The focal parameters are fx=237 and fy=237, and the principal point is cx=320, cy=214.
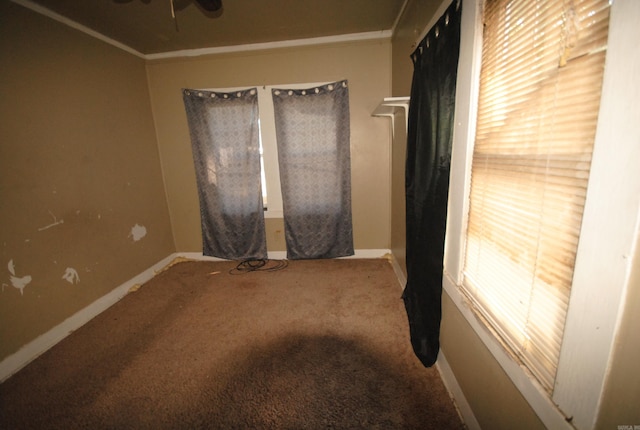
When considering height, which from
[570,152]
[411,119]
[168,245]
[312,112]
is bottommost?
[168,245]

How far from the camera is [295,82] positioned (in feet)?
9.00

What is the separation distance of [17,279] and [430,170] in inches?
111

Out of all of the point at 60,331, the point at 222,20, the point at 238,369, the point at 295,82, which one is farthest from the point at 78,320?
the point at 295,82

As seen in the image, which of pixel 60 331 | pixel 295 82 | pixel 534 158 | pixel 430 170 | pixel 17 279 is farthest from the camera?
pixel 295 82

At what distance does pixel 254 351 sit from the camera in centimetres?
165

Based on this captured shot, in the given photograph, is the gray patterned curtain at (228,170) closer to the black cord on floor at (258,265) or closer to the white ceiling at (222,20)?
the black cord on floor at (258,265)

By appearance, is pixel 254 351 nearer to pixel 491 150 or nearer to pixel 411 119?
pixel 491 150

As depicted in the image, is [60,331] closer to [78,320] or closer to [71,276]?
[78,320]

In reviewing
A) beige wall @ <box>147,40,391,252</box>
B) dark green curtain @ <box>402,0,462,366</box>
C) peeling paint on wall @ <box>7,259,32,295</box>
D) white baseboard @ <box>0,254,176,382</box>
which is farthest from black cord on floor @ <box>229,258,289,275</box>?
dark green curtain @ <box>402,0,462,366</box>

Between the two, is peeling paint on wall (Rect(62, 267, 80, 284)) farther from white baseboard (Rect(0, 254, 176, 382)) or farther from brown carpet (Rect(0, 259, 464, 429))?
brown carpet (Rect(0, 259, 464, 429))

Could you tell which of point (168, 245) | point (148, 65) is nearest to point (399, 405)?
point (168, 245)

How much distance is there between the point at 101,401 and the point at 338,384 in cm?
134

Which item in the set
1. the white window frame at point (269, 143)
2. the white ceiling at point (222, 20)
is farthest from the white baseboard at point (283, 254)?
the white ceiling at point (222, 20)

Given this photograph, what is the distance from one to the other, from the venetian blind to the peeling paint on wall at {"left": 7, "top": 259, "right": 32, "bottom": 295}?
2.85 metres
